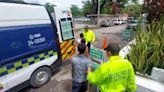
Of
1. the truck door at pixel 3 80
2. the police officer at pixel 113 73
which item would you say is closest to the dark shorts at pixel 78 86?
the police officer at pixel 113 73

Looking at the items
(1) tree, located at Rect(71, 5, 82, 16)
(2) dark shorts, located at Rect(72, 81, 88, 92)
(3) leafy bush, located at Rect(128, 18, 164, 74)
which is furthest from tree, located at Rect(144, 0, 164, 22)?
(1) tree, located at Rect(71, 5, 82, 16)

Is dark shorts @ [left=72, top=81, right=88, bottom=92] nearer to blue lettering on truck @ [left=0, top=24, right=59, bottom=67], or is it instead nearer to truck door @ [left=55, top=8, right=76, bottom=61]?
blue lettering on truck @ [left=0, top=24, right=59, bottom=67]

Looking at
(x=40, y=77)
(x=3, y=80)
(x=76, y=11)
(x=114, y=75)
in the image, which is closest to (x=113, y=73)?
(x=114, y=75)

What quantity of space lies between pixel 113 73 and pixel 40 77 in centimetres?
368

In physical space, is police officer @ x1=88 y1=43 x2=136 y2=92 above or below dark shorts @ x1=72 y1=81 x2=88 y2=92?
above

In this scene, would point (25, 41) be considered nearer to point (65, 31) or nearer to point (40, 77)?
point (40, 77)

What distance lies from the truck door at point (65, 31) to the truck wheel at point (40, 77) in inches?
50.3

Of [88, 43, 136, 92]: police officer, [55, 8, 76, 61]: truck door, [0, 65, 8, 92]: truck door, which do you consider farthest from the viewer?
[55, 8, 76, 61]: truck door

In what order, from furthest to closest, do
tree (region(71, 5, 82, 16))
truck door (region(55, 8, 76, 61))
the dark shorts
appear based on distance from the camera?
tree (region(71, 5, 82, 16))
truck door (region(55, 8, 76, 61))
the dark shorts

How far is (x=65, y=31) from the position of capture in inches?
272

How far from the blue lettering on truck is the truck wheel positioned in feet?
2.10

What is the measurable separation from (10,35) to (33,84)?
1.75 meters

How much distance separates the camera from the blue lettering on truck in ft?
14.5

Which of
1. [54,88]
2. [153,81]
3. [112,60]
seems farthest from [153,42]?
[54,88]
